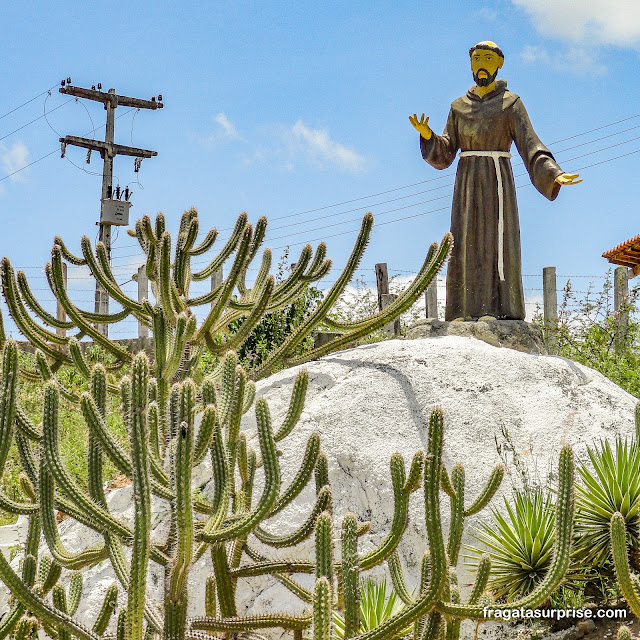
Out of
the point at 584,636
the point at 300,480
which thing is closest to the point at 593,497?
the point at 584,636

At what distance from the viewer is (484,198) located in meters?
7.41

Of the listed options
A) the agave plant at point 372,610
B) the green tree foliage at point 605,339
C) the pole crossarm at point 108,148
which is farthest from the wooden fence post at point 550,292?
the pole crossarm at point 108,148

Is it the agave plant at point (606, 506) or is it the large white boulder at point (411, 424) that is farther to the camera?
the large white boulder at point (411, 424)

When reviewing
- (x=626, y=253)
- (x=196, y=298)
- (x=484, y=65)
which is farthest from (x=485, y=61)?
(x=626, y=253)

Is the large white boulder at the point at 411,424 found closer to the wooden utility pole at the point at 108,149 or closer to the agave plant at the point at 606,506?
the agave plant at the point at 606,506

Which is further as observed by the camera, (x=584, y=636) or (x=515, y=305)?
(x=515, y=305)

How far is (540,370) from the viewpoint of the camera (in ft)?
15.8

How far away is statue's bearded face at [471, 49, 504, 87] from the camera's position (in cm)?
735

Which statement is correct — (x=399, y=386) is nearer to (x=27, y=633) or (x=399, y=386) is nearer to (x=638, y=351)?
(x=27, y=633)

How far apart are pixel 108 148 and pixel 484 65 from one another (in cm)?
1097

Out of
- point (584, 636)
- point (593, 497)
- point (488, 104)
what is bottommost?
point (584, 636)

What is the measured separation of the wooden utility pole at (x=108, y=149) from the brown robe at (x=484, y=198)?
31.6 ft

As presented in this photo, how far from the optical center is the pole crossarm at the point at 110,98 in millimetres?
15891

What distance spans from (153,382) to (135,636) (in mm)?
1067
